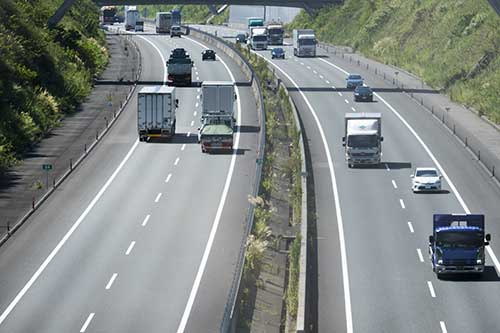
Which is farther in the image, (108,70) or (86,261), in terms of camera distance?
(108,70)

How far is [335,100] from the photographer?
11281 centimetres

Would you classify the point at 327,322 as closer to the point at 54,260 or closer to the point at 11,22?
the point at 54,260

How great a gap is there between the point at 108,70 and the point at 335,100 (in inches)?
1014

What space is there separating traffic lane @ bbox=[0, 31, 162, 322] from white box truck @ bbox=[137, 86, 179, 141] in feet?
5.28

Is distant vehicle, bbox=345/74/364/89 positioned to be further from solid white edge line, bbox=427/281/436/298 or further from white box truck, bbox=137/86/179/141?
solid white edge line, bbox=427/281/436/298

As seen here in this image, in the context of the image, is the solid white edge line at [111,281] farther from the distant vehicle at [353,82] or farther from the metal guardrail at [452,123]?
the distant vehicle at [353,82]

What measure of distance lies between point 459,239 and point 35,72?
51.0 meters

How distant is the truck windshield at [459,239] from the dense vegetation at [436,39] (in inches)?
1925

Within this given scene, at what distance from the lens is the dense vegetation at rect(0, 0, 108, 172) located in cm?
8100

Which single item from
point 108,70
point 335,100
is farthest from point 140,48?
point 335,100

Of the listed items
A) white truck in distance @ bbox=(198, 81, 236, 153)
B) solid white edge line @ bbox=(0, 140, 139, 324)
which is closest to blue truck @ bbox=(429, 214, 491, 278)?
solid white edge line @ bbox=(0, 140, 139, 324)

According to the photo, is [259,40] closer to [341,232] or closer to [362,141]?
[362,141]

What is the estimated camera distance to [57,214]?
61781 millimetres

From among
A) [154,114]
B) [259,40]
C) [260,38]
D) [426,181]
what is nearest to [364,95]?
[154,114]
